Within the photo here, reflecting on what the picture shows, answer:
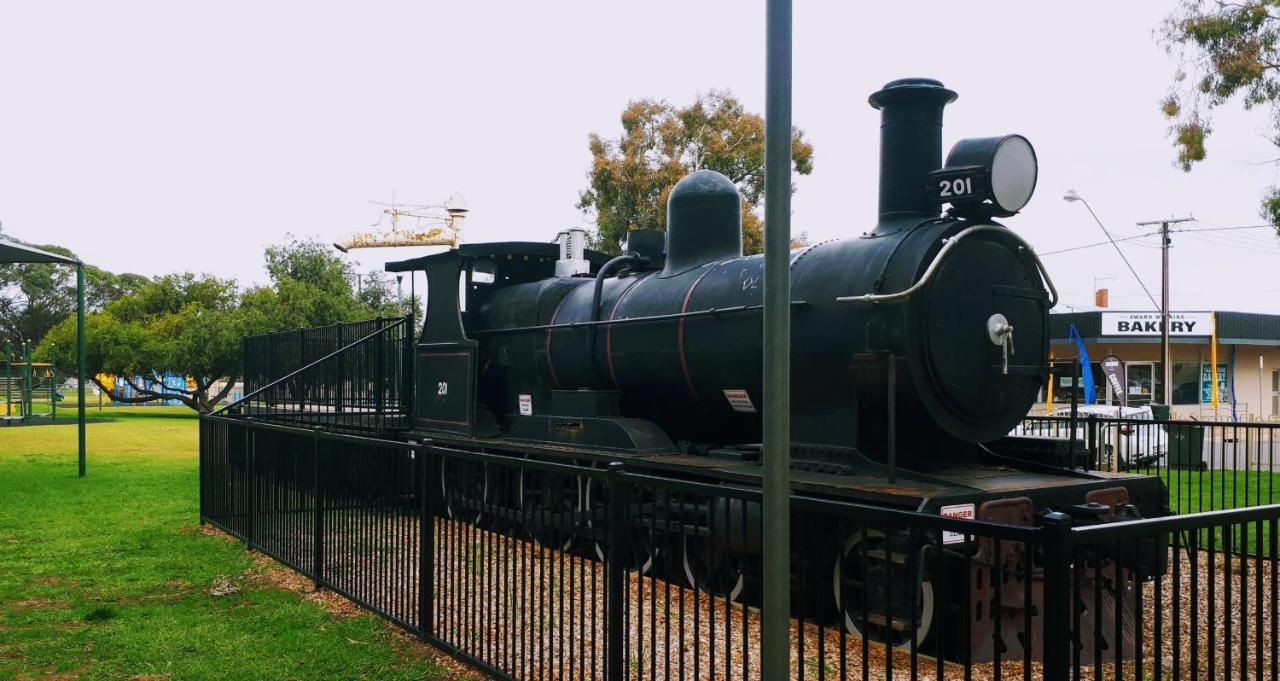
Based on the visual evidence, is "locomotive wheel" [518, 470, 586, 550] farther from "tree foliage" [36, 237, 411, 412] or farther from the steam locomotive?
"tree foliage" [36, 237, 411, 412]

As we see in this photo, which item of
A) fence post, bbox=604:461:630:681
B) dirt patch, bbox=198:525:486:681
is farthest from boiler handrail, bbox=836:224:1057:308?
dirt patch, bbox=198:525:486:681

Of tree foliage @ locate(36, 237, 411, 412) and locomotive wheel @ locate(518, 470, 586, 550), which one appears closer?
locomotive wheel @ locate(518, 470, 586, 550)

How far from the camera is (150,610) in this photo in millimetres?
6641

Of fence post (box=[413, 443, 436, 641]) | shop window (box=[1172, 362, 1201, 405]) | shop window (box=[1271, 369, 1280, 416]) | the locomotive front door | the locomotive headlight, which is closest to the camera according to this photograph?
fence post (box=[413, 443, 436, 641])

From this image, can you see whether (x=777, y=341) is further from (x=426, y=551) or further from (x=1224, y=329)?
(x=1224, y=329)

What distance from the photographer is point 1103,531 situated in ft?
9.05

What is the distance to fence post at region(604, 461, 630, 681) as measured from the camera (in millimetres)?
4238

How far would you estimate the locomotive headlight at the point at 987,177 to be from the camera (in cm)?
636

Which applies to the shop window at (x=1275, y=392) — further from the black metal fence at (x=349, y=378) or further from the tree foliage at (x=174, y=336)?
the tree foliage at (x=174, y=336)

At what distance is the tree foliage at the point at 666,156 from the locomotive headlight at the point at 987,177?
2307 cm

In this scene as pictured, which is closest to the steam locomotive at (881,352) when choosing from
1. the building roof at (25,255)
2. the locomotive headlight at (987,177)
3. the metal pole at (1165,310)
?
the locomotive headlight at (987,177)

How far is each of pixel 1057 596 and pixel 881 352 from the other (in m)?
3.56

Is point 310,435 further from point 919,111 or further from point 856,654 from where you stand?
point 919,111

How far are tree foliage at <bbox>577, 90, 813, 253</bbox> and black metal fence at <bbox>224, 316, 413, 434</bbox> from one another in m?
15.6
